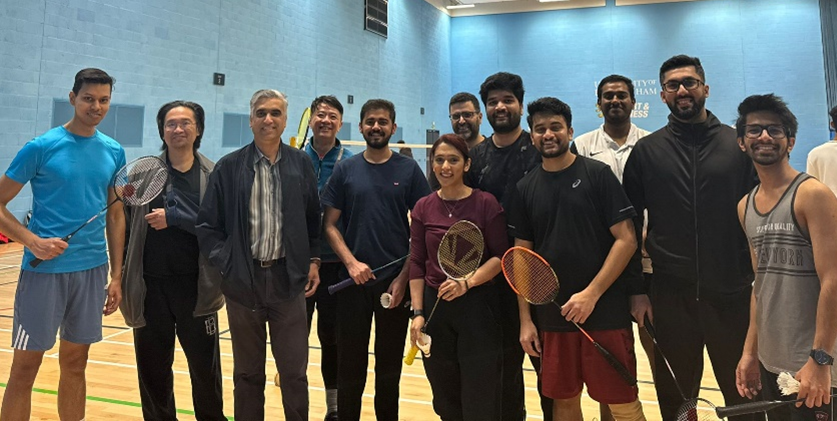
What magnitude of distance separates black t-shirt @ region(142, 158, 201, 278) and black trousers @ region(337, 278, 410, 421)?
0.93 metres

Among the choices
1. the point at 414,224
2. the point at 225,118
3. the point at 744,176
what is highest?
the point at 225,118

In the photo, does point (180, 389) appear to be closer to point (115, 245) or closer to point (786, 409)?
point (115, 245)

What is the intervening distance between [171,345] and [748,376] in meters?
3.09

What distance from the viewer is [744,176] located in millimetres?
2592

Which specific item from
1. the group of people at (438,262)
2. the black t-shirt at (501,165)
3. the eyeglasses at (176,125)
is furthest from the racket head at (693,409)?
the eyeglasses at (176,125)

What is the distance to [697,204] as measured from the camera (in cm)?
263

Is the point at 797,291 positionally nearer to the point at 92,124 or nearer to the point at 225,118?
the point at 92,124

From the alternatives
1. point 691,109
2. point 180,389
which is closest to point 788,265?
point 691,109

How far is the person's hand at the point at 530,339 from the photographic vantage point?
8.80ft

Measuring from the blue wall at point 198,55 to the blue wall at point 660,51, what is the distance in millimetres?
4266

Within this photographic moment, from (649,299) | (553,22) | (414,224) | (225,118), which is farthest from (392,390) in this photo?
(553,22)

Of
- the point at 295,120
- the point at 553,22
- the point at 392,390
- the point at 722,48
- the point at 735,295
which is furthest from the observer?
the point at 553,22

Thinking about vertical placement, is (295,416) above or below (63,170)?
below

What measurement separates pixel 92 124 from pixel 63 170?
31 cm
